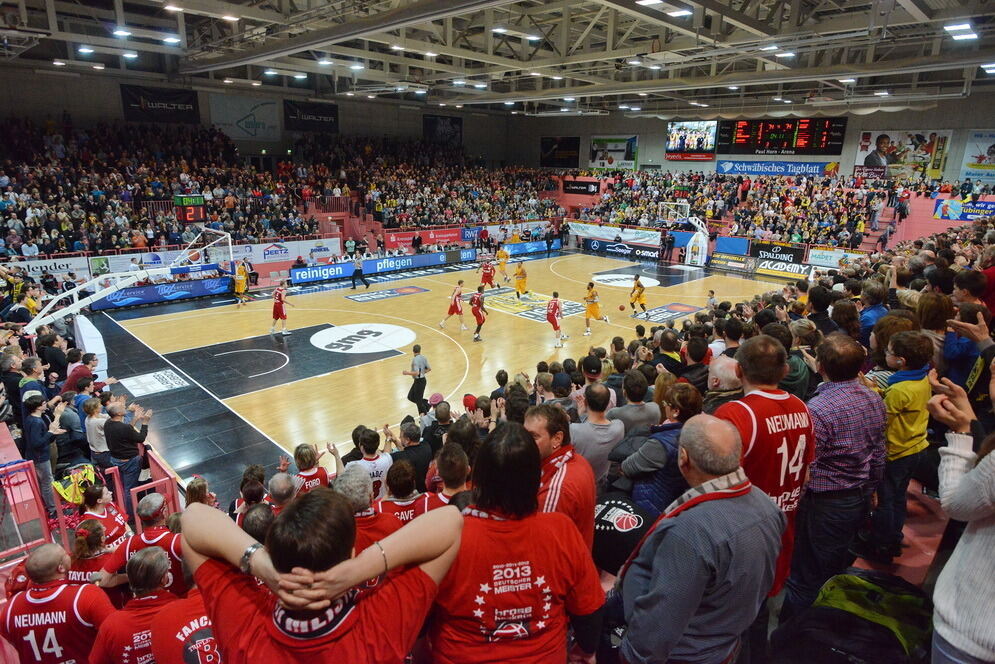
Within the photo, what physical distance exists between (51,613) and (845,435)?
497 cm

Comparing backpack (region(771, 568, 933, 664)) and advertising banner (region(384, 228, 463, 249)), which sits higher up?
backpack (region(771, 568, 933, 664))

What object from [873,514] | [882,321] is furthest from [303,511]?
[882,321]

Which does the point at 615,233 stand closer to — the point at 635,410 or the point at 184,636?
the point at 635,410

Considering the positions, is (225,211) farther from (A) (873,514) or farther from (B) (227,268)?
(A) (873,514)

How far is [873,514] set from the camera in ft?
14.4

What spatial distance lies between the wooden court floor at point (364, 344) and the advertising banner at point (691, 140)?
600 inches

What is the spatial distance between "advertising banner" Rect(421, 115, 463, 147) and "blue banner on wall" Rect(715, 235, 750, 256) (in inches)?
871

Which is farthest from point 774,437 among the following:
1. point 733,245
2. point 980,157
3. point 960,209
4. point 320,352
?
point 980,157

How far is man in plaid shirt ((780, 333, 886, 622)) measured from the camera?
11.8ft

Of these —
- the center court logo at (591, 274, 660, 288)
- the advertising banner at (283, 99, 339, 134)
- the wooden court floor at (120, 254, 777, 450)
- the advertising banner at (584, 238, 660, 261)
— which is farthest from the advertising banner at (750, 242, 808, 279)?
the advertising banner at (283, 99, 339, 134)

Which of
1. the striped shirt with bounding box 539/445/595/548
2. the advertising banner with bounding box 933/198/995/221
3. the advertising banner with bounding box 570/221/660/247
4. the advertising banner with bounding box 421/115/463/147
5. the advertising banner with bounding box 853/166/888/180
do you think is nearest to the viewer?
the striped shirt with bounding box 539/445/595/548

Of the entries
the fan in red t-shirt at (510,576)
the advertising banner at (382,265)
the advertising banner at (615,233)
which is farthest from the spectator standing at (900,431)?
the advertising banner at (615,233)

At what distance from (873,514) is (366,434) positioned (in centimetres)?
464

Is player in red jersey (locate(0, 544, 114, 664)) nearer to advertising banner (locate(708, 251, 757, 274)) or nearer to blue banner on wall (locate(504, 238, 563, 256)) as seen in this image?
blue banner on wall (locate(504, 238, 563, 256))
